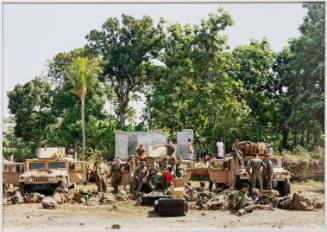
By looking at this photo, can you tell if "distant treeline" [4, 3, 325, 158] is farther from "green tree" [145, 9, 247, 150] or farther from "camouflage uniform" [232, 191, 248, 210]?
"camouflage uniform" [232, 191, 248, 210]

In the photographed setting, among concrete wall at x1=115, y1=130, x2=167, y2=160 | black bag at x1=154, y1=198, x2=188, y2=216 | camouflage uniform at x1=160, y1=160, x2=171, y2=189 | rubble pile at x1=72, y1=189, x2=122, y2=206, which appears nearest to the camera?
black bag at x1=154, y1=198, x2=188, y2=216

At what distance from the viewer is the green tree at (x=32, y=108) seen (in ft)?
136

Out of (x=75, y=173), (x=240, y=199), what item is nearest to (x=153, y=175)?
(x=75, y=173)

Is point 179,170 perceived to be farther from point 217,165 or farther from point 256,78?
point 256,78

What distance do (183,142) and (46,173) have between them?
1622cm

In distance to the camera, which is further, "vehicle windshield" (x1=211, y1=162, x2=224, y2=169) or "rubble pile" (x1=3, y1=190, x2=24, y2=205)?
"vehicle windshield" (x1=211, y1=162, x2=224, y2=169)

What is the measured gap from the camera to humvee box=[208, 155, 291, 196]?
766 inches

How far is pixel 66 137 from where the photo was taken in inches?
1522

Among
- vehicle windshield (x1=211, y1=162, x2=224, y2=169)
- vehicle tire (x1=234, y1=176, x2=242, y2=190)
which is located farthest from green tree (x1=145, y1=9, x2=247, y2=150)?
vehicle tire (x1=234, y1=176, x2=242, y2=190)

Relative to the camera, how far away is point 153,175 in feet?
64.0

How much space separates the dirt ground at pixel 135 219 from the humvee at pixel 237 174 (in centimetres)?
252

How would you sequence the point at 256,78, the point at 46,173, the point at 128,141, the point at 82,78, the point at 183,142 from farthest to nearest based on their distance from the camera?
the point at 256,78 < the point at 82,78 < the point at 183,142 < the point at 128,141 < the point at 46,173

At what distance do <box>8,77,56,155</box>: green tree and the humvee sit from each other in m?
21.9

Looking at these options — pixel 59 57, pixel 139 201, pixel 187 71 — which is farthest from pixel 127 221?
pixel 59 57
